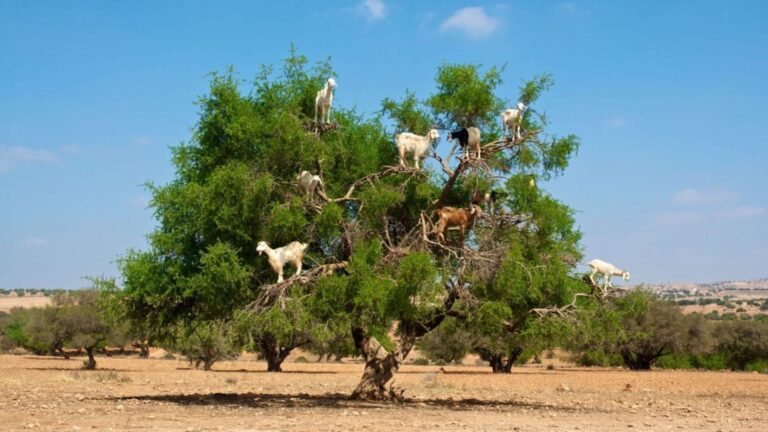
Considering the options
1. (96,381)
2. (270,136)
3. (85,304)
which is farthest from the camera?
(85,304)

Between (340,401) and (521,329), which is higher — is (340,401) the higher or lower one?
the lower one

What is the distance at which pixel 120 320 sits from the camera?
835 inches

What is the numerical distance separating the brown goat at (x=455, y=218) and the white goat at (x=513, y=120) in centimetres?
210

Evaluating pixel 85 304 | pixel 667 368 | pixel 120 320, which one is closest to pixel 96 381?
pixel 120 320

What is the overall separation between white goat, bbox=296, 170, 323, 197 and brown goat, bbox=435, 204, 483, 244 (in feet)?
9.38

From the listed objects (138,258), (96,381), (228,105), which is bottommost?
(96,381)

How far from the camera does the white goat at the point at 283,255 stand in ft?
58.3

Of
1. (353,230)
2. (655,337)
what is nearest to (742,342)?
(655,337)

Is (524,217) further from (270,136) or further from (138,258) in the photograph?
(138,258)

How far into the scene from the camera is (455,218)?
18.8 meters

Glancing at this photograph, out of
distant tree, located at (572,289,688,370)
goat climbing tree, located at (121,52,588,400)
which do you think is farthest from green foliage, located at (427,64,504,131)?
distant tree, located at (572,289,688,370)

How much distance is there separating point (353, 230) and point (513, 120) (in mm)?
4590

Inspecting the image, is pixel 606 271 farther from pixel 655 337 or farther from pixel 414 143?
pixel 655 337

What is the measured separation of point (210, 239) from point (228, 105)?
344 centimetres
